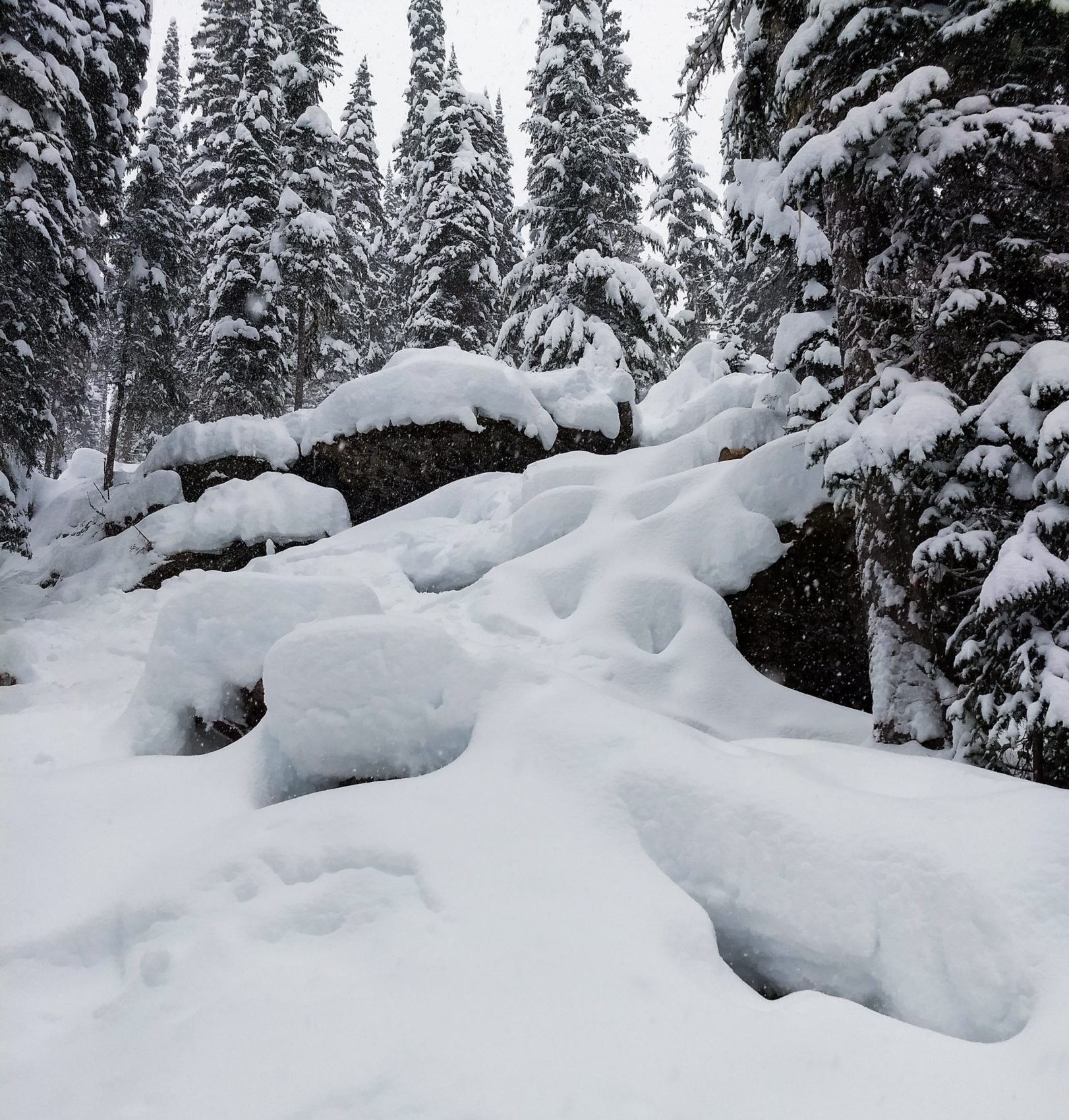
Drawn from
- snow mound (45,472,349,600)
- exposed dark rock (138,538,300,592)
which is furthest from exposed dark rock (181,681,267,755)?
snow mound (45,472,349,600)

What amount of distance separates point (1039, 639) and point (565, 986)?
3.51m

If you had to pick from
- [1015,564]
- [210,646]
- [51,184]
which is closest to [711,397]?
[1015,564]

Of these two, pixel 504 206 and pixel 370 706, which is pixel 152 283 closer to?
pixel 504 206

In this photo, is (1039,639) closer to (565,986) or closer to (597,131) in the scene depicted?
(565,986)

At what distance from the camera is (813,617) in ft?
22.6

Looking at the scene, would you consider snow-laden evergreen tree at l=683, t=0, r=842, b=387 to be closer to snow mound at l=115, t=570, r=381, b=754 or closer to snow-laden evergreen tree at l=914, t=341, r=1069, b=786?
snow-laden evergreen tree at l=914, t=341, r=1069, b=786

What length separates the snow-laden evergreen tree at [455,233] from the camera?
812 inches

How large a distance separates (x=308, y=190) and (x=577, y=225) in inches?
328

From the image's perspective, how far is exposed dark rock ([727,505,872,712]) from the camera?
265 inches

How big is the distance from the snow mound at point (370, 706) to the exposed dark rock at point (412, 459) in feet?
29.3

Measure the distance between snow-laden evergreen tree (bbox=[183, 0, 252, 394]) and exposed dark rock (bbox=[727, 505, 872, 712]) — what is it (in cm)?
1851

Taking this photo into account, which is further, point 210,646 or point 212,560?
point 212,560

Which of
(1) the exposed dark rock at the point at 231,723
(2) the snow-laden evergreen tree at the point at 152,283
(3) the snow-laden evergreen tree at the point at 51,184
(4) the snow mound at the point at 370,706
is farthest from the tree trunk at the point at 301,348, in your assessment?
(4) the snow mound at the point at 370,706

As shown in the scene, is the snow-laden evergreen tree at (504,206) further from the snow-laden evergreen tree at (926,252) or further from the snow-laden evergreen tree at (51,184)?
the snow-laden evergreen tree at (926,252)
